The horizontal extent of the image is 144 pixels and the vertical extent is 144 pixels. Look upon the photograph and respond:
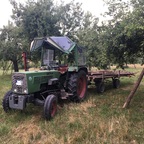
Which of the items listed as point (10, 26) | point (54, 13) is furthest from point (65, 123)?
point (10, 26)

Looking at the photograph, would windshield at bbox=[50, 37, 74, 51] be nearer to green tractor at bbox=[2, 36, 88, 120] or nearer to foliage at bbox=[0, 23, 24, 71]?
green tractor at bbox=[2, 36, 88, 120]

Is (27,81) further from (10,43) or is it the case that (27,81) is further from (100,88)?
(10,43)

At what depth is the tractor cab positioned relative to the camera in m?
7.17

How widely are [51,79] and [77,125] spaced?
6.56 feet

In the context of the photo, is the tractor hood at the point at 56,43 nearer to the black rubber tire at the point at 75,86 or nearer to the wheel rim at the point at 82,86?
the black rubber tire at the point at 75,86

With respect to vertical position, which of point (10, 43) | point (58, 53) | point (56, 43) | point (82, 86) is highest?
point (10, 43)

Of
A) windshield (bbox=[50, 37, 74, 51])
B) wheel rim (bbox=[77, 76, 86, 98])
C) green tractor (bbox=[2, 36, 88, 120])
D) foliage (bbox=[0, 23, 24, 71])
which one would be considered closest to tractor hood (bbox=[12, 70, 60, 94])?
green tractor (bbox=[2, 36, 88, 120])

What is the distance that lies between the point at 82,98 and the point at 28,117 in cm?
259

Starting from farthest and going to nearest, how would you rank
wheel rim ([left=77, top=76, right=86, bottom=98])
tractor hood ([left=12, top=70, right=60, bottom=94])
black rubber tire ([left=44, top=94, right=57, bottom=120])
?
wheel rim ([left=77, top=76, right=86, bottom=98]), tractor hood ([left=12, top=70, right=60, bottom=94]), black rubber tire ([left=44, top=94, right=57, bottom=120])

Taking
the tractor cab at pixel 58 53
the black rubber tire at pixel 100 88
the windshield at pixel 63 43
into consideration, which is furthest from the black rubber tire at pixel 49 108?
the black rubber tire at pixel 100 88

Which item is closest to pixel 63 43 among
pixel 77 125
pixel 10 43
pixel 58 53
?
pixel 58 53

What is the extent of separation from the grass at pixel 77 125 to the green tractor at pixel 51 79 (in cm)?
39

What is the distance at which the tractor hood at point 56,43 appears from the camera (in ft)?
23.0

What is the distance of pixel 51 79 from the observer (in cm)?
660
